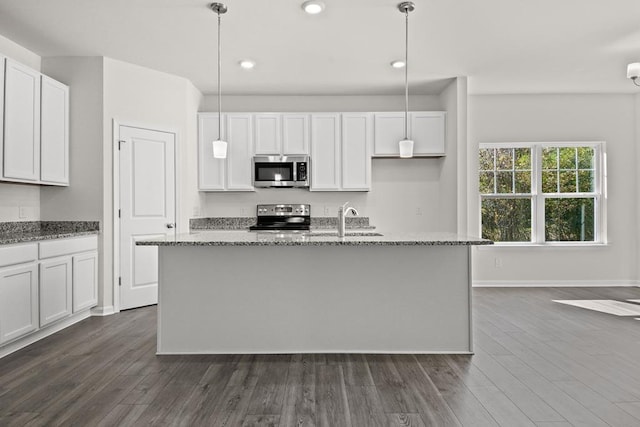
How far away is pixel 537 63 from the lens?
484 cm

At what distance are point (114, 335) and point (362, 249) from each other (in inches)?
89.2

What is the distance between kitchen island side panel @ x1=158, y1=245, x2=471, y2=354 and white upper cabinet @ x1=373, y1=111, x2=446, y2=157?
2721mm

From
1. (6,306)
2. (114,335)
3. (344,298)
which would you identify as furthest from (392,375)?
(6,306)

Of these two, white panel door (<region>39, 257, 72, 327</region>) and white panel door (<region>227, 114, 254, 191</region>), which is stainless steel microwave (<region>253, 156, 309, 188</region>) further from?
white panel door (<region>39, 257, 72, 327</region>)

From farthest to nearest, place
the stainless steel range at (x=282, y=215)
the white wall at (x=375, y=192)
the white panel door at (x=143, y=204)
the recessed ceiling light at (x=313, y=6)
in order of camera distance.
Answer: the white wall at (x=375, y=192) < the stainless steel range at (x=282, y=215) < the white panel door at (x=143, y=204) < the recessed ceiling light at (x=313, y=6)

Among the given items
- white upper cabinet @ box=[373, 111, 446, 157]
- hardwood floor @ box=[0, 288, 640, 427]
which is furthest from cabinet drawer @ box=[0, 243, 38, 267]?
white upper cabinet @ box=[373, 111, 446, 157]

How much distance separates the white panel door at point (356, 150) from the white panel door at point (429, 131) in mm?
592

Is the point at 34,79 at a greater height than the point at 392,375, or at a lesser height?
greater

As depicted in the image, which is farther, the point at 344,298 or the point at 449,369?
the point at 344,298

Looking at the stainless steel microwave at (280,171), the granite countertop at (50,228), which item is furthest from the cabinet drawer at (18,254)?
the stainless steel microwave at (280,171)

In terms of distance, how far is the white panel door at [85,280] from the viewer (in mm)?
4078

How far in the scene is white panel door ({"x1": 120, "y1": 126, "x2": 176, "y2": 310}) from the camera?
184 inches

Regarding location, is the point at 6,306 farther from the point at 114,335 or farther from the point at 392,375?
the point at 392,375

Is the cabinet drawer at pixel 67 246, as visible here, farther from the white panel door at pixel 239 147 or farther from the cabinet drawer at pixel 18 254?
the white panel door at pixel 239 147
